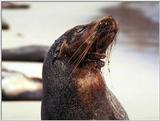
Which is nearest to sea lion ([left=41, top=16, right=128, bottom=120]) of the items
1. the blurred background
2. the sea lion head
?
the sea lion head

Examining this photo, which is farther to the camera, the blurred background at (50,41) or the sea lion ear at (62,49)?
the blurred background at (50,41)

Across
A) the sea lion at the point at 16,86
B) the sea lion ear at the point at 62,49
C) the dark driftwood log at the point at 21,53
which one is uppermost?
the sea lion ear at the point at 62,49

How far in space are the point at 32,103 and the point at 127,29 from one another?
746 millimetres

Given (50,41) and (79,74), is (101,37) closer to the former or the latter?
(79,74)

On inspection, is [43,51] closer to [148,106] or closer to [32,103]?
[32,103]

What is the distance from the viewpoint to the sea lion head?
8.13ft

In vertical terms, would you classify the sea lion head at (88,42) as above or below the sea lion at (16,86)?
above

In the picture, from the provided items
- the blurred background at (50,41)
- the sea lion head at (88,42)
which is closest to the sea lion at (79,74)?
the sea lion head at (88,42)

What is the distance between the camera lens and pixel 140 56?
286cm

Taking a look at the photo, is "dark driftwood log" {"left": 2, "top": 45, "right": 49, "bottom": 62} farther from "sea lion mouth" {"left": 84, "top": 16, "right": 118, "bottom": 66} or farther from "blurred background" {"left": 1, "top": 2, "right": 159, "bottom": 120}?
"sea lion mouth" {"left": 84, "top": 16, "right": 118, "bottom": 66}

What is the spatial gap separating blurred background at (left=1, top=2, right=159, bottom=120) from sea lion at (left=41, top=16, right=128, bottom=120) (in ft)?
1.01

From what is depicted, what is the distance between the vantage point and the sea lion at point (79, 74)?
8.13 feet

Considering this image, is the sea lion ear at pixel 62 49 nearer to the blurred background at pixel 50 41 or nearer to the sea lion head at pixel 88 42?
the sea lion head at pixel 88 42

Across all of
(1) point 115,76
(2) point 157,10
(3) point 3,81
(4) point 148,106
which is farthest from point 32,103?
(2) point 157,10
